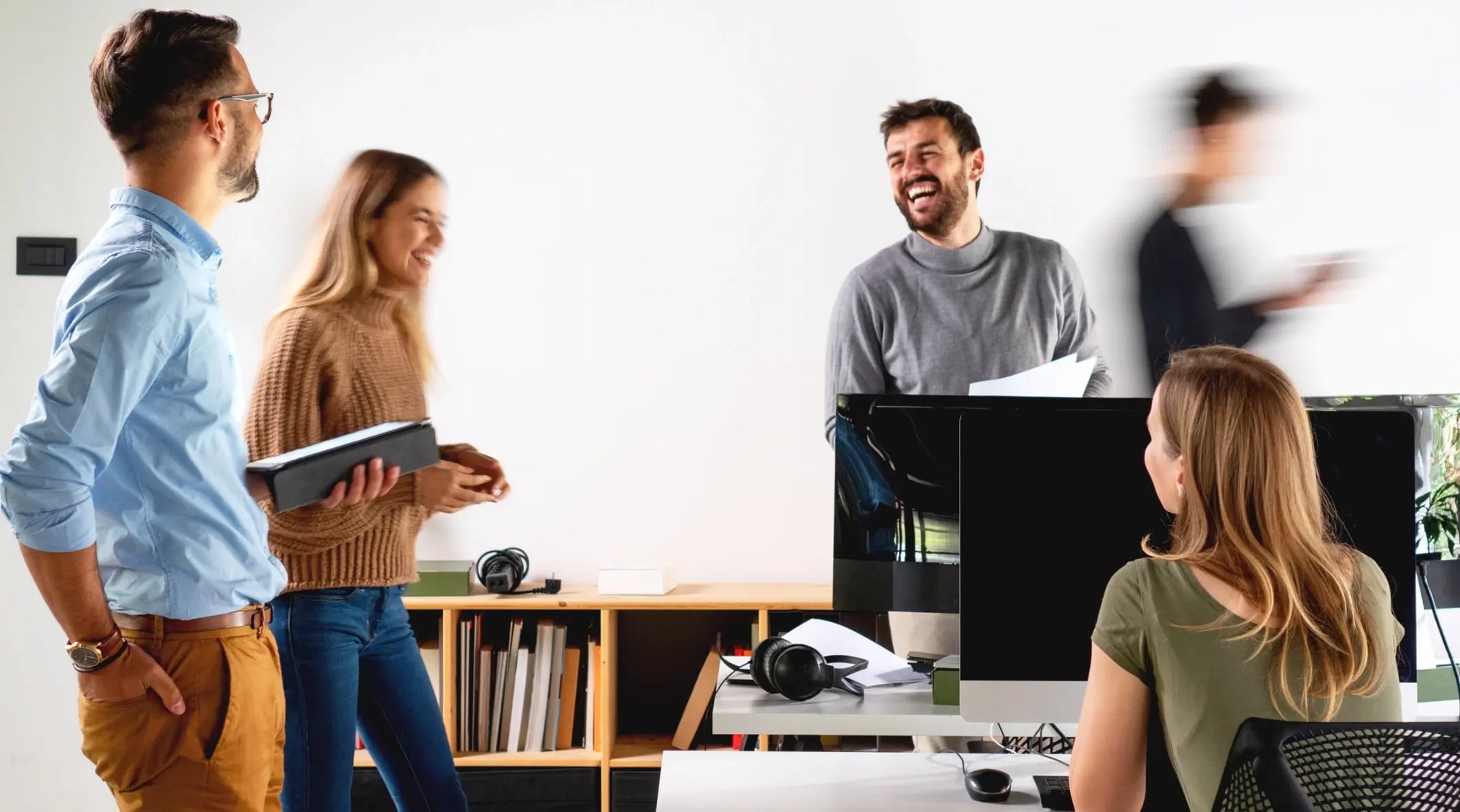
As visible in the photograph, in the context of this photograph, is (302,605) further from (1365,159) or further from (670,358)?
(1365,159)

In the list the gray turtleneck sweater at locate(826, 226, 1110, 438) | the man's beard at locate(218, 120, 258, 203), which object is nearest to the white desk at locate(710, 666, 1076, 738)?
the man's beard at locate(218, 120, 258, 203)

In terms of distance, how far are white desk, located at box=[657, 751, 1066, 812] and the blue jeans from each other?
50cm

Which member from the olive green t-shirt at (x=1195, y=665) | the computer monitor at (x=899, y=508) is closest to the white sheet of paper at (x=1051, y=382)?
the computer monitor at (x=899, y=508)

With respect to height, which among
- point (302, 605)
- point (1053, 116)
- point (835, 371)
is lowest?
point (302, 605)

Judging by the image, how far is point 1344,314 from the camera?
10.7ft

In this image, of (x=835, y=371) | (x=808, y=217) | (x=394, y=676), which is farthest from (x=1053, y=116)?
(x=394, y=676)

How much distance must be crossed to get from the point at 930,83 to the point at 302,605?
2.35m

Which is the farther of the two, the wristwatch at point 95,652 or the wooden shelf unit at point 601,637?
the wooden shelf unit at point 601,637

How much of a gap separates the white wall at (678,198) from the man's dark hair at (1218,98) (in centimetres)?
8

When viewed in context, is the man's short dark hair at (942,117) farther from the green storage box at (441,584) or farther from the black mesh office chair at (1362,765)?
the black mesh office chair at (1362,765)

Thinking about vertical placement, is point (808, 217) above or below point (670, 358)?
above

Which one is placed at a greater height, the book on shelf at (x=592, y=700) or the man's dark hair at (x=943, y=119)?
the man's dark hair at (x=943, y=119)

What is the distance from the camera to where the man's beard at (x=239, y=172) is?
1.45 metres

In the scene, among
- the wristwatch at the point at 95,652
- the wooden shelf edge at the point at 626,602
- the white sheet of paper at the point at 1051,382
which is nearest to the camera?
the wristwatch at the point at 95,652
